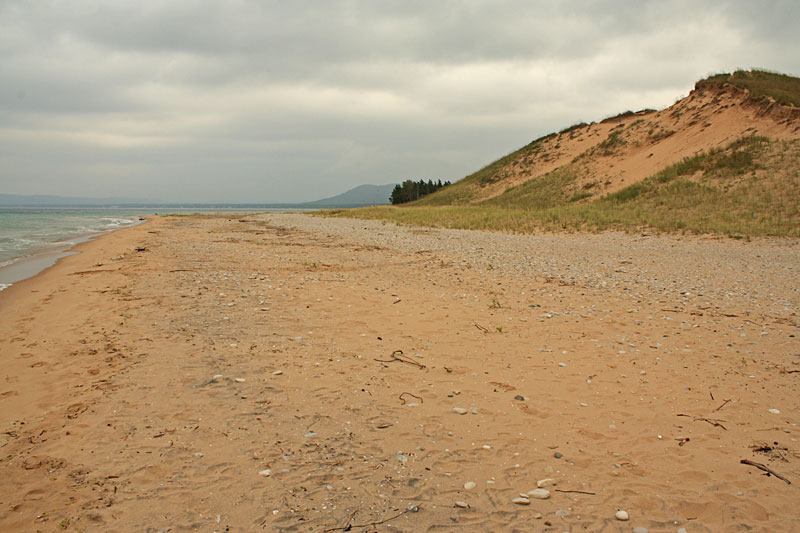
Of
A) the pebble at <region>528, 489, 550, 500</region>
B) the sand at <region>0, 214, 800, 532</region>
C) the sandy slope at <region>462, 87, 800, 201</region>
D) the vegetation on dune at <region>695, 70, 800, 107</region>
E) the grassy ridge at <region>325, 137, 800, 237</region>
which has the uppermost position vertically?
the vegetation on dune at <region>695, 70, 800, 107</region>

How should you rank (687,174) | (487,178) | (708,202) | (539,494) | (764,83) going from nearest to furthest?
1. (539,494)
2. (708,202)
3. (687,174)
4. (764,83)
5. (487,178)

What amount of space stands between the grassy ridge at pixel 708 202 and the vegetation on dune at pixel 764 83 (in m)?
5.94

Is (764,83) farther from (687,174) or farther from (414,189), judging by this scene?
(414,189)

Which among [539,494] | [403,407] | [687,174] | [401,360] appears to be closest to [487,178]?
[687,174]

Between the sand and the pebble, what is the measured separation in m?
0.04

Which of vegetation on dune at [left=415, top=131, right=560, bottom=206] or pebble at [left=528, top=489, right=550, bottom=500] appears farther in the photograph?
vegetation on dune at [left=415, top=131, right=560, bottom=206]

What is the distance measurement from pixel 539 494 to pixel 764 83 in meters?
44.7

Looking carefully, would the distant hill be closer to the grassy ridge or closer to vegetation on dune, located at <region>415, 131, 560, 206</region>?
the grassy ridge

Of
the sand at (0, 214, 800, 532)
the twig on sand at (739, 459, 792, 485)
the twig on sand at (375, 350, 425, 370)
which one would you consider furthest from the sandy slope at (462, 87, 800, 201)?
the twig on sand at (375, 350, 425, 370)

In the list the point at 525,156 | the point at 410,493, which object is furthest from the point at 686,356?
the point at 525,156

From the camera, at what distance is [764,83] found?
34.9m

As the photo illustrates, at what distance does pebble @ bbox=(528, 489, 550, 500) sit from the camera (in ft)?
11.0

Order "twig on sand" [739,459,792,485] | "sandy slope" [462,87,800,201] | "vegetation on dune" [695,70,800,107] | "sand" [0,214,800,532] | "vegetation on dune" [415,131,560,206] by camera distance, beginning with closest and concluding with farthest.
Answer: "sand" [0,214,800,532]
"twig on sand" [739,459,792,485]
"sandy slope" [462,87,800,201]
"vegetation on dune" [695,70,800,107]
"vegetation on dune" [415,131,560,206]

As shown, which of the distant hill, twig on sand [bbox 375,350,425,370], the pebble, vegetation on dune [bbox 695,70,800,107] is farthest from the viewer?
vegetation on dune [bbox 695,70,800,107]
